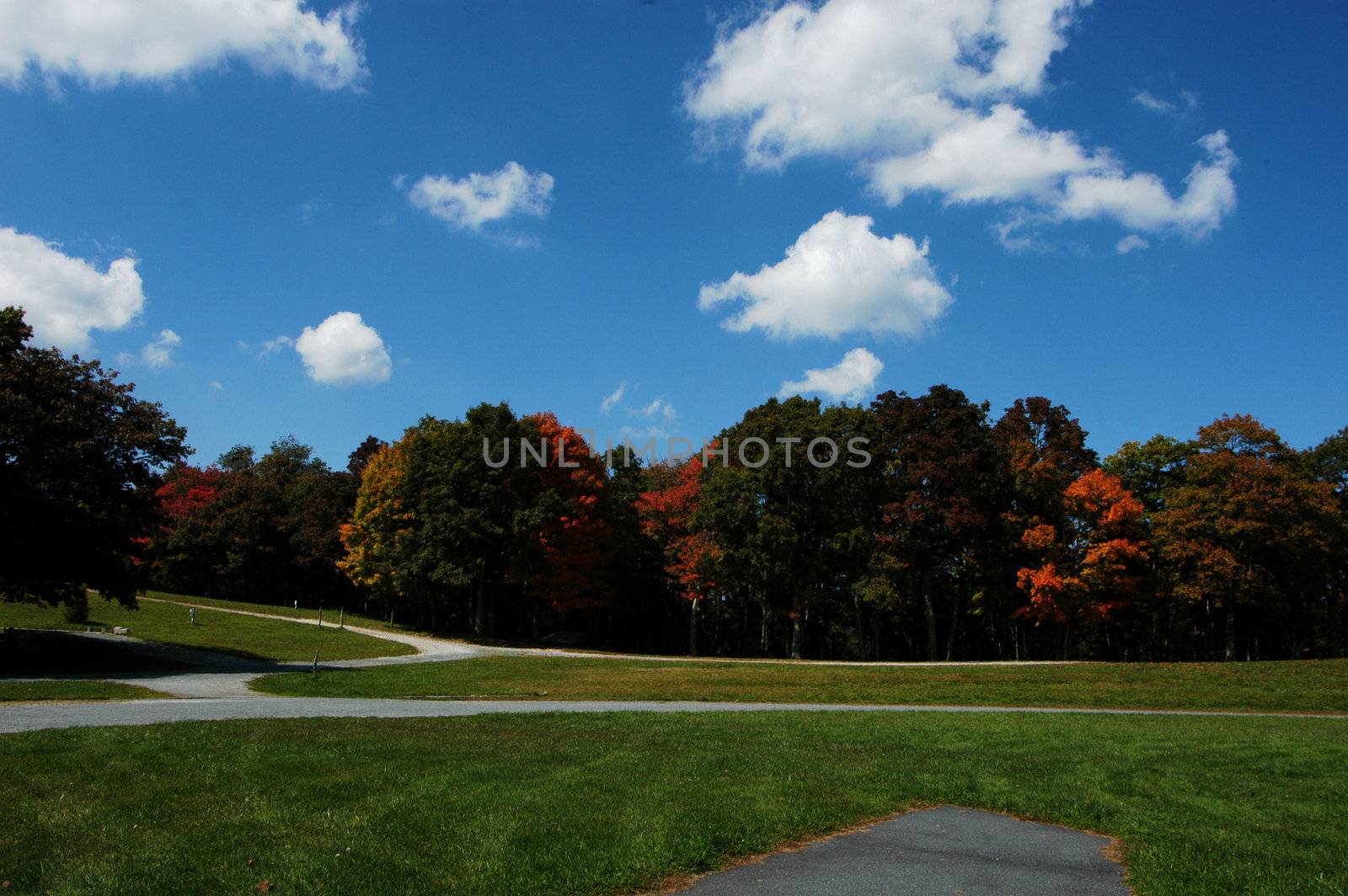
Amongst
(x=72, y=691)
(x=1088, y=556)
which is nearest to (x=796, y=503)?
(x=1088, y=556)

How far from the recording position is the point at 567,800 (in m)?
7.99

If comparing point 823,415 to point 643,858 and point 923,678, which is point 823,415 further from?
point 643,858

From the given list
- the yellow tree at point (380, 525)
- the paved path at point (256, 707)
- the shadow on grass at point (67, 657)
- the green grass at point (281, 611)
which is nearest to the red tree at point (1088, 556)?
the paved path at point (256, 707)

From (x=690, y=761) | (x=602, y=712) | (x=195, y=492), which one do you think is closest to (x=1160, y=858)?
(x=690, y=761)

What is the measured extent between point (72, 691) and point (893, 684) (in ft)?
70.1

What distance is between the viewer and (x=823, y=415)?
46.7 meters

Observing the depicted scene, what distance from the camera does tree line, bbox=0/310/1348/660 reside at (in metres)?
41.4

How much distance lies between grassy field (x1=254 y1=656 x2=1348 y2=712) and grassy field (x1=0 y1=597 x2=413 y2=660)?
341 inches

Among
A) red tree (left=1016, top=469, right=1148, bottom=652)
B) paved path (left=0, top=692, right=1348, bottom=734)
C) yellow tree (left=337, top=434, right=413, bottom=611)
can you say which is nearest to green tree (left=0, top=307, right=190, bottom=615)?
paved path (left=0, top=692, right=1348, bottom=734)

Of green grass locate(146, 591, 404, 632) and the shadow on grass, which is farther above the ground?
the shadow on grass

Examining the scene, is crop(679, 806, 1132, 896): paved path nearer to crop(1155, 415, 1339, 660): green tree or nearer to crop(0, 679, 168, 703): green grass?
crop(0, 679, 168, 703): green grass

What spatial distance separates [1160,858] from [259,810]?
756 cm

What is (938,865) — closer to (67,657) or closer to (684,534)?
(67,657)

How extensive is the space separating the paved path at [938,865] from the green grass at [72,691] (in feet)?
58.9
